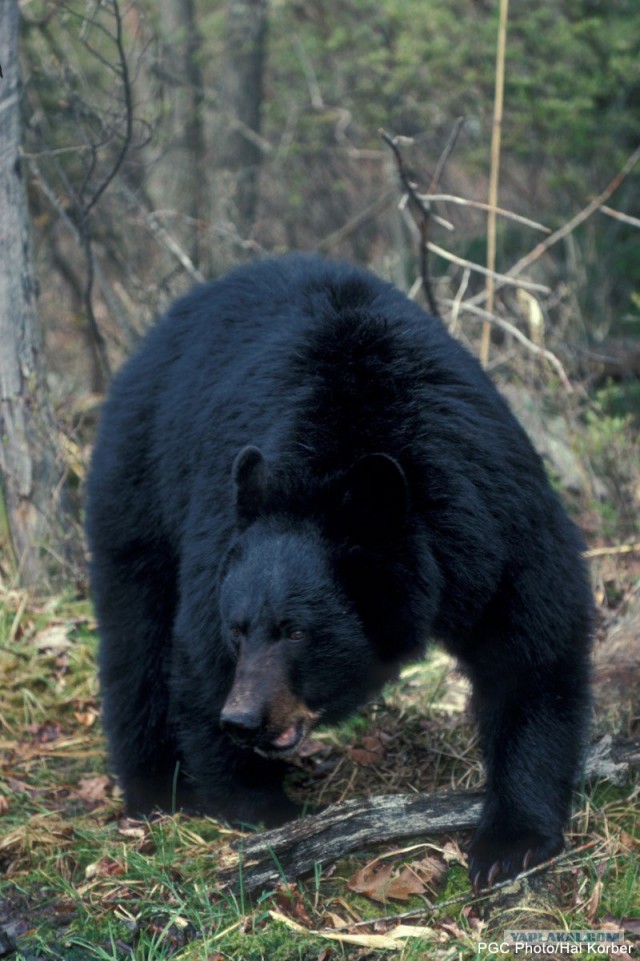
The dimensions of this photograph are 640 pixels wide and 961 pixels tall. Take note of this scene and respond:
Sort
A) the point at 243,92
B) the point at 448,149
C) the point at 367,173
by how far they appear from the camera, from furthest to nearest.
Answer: the point at 367,173, the point at 243,92, the point at 448,149

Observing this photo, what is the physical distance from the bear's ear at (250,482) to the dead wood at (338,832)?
3.66ft

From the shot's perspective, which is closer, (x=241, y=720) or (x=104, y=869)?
(x=241, y=720)

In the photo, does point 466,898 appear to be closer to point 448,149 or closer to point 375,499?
point 375,499

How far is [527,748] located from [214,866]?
122cm

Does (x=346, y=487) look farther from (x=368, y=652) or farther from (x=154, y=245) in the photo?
(x=154, y=245)

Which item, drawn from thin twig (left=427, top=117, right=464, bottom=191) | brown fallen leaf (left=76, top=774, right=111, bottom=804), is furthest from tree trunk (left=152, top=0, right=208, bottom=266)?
brown fallen leaf (left=76, top=774, right=111, bottom=804)

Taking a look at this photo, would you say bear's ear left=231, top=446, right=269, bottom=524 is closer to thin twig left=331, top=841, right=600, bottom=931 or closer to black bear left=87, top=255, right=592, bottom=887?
black bear left=87, top=255, right=592, bottom=887

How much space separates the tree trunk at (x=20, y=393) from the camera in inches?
241

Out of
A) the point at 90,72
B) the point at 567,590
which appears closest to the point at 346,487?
the point at 567,590

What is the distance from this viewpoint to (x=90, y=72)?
40.0 feet

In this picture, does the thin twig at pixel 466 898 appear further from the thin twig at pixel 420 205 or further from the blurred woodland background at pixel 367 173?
the thin twig at pixel 420 205

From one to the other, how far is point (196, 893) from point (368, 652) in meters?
1.01

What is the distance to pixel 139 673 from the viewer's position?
4.86 metres

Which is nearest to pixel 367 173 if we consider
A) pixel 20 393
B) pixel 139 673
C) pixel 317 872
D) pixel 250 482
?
pixel 20 393
